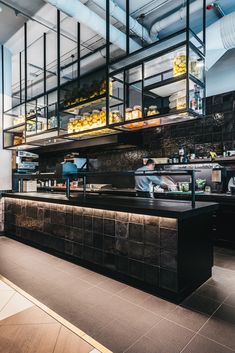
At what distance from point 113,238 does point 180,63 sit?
250 cm

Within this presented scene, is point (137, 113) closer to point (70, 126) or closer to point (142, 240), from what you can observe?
point (70, 126)

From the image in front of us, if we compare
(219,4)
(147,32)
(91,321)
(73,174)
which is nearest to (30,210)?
(73,174)

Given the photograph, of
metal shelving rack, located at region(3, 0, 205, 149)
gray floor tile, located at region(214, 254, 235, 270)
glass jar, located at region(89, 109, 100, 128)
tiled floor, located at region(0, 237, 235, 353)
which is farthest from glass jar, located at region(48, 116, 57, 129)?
gray floor tile, located at region(214, 254, 235, 270)

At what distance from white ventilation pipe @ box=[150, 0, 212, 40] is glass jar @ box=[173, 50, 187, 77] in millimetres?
854

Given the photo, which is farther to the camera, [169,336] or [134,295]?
[134,295]

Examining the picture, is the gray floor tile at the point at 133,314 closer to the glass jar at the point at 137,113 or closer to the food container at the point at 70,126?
the glass jar at the point at 137,113

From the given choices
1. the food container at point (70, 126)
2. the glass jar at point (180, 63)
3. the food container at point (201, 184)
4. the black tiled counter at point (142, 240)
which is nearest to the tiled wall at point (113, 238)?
the black tiled counter at point (142, 240)

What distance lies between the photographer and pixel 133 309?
223 cm

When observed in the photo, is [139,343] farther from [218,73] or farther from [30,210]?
[218,73]

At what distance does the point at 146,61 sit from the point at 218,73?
7.54 ft

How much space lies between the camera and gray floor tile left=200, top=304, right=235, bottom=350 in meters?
1.82

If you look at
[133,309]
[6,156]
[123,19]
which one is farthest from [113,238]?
[6,156]

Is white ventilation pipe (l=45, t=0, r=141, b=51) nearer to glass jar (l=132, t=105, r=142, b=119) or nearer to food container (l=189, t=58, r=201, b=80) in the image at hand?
glass jar (l=132, t=105, r=142, b=119)

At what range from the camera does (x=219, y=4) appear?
12.2 ft
